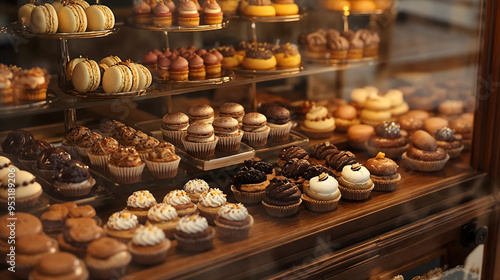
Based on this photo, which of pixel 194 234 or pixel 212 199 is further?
pixel 212 199

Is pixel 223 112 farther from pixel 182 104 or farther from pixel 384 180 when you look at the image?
pixel 384 180

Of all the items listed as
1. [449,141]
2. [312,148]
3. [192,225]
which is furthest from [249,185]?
[449,141]

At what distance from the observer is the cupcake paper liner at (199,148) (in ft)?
8.20

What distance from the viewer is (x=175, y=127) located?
2588 millimetres

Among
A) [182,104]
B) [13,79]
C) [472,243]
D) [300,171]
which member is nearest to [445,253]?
[472,243]

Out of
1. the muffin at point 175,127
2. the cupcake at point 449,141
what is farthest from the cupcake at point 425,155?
the muffin at point 175,127

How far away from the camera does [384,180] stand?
2598mm

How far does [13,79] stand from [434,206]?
1.83 meters

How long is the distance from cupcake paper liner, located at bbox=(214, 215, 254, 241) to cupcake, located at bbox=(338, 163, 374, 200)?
1.68ft

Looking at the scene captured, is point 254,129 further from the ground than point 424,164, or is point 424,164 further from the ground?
point 254,129

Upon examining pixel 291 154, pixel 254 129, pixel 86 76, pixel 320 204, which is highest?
pixel 86 76

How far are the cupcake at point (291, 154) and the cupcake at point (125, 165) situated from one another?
65 centimetres

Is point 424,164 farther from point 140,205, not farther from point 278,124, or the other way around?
point 140,205

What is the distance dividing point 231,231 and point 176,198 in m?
0.24
